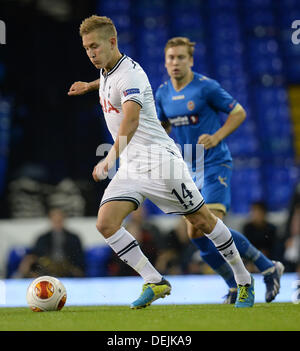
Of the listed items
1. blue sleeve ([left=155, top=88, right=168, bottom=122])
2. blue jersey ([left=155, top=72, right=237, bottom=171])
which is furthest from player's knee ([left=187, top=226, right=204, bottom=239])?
blue sleeve ([left=155, top=88, right=168, bottom=122])

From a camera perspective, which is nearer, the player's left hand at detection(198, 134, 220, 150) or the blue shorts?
the player's left hand at detection(198, 134, 220, 150)

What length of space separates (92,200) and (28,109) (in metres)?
3.04

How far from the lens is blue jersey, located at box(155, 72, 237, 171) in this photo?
6.07m

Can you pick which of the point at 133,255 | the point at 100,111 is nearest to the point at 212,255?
the point at 133,255

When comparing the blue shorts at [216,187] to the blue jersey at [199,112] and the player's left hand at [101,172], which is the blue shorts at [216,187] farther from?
the player's left hand at [101,172]

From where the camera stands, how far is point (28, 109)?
12922mm

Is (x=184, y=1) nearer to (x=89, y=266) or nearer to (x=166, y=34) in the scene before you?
(x=166, y=34)

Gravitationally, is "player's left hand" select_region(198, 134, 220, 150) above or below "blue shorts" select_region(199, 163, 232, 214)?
above

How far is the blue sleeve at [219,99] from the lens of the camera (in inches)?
239

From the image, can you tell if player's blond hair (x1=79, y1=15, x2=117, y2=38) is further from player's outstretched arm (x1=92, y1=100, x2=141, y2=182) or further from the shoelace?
the shoelace

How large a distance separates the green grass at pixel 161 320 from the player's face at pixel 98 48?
1681mm

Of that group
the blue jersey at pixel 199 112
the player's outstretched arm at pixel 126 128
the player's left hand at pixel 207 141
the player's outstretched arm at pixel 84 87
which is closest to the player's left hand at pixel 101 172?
the player's outstretched arm at pixel 126 128

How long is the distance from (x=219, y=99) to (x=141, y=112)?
114cm
